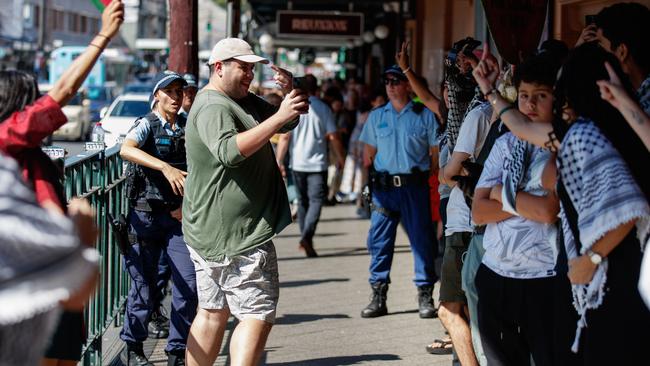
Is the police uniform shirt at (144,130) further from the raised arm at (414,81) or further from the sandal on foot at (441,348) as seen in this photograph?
the sandal on foot at (441,348)

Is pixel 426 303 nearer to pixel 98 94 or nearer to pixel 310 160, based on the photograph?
pixel 310 160

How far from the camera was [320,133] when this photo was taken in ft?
42.0

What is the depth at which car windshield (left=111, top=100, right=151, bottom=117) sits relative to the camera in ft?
83.4

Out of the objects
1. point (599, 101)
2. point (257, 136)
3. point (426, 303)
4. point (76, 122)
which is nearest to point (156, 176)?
point (257, 136)

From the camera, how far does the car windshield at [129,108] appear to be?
25.4 m

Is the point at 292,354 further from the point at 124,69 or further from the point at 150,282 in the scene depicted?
the point at 124,69

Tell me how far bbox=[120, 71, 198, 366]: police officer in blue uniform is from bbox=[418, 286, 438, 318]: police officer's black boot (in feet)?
7.52

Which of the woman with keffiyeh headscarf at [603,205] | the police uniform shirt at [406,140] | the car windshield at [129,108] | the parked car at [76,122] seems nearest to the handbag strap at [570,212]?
the woman with keffiyeh headscarf at [603,205]

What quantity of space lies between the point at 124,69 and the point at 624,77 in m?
67.9

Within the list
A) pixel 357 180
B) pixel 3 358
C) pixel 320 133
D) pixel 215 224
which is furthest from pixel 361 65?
pixel 3 358

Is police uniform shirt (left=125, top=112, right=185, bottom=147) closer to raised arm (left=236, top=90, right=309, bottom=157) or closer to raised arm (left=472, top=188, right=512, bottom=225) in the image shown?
raised arm (left=236, top=90, right=309, bottom=157)

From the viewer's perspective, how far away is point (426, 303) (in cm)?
888

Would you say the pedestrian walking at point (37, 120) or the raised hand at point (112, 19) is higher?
the raised hand at point (112, 19)

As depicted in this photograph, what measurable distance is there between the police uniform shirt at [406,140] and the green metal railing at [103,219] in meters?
2.21
